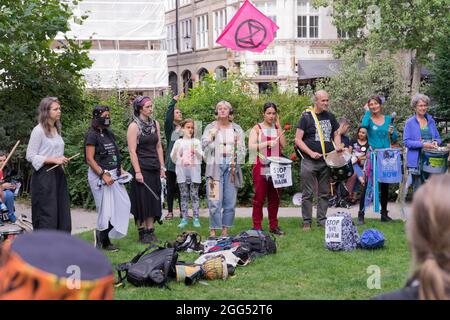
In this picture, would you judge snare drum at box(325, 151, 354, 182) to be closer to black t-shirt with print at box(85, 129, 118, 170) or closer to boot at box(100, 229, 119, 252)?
black t-shirt with print at box(85, 129, 118, 170)

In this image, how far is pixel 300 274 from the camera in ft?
22.3

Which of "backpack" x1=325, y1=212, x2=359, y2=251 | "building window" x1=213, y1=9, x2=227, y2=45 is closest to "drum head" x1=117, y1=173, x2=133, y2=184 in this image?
"backpack" x1=325, y1=212, x2=359, y2=251

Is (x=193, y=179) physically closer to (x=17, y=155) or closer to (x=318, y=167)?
(x=318, y=167)

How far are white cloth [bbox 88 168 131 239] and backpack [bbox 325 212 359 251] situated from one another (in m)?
2.54

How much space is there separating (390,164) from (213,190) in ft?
8.92

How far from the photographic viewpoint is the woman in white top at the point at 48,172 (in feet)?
23.9

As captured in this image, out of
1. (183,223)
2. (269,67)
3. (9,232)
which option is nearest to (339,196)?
(183,223)

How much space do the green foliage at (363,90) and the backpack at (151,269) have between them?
749cm

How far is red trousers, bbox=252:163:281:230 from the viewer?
906 centimetres

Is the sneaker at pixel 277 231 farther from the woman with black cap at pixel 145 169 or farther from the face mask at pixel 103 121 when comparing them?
the face mask at pixel 103 121

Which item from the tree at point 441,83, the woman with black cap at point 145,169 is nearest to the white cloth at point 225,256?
the woman with black cap at point 145,169

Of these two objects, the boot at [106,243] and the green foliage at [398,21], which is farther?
the green foliage at [398,21]
